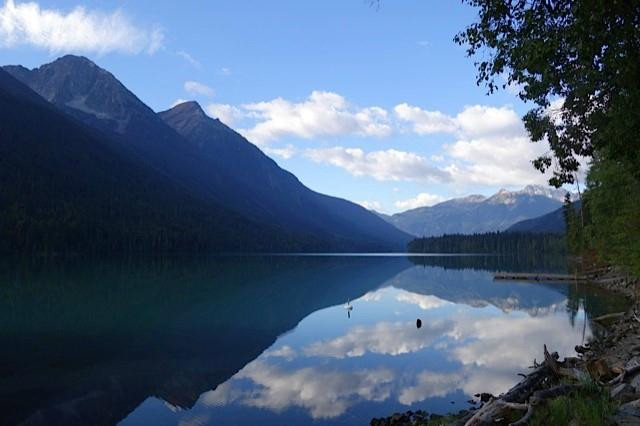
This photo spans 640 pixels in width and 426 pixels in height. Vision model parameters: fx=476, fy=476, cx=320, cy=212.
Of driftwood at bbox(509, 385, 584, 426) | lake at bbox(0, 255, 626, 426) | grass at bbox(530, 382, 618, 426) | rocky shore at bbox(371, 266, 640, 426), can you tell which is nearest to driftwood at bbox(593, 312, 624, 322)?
lake at bbox(0, 255, 626, 426)

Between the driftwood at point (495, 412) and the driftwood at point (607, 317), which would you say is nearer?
the driftwood at point (495, 412)

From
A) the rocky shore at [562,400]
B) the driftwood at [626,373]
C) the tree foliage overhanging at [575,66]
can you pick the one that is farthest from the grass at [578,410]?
the tree foliage overhanging at [575,66]

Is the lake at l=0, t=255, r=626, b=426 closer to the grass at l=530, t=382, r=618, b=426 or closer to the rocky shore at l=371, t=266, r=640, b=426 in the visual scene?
the rocky shore at l=371, t=266, r=640, b=426

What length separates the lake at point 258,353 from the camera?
2005cm

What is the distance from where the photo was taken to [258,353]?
30.5 m

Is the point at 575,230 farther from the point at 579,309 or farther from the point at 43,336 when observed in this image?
the point at 43,336

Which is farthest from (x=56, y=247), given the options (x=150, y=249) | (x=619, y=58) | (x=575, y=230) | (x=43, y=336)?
(x=619, y=58)

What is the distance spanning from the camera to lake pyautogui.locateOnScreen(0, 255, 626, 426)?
2005cm

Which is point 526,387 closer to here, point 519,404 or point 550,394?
point 550,394

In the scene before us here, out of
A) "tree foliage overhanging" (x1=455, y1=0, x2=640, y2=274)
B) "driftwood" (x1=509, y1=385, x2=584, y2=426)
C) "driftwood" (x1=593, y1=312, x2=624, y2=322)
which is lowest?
"driftwood" (x1=593, y1=312, x2=624, y2=322)

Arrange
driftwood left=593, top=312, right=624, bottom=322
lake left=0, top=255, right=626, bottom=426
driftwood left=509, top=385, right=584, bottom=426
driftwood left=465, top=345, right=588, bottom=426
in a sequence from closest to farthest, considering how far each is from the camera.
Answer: driftwood left=465, top=345, right=588, bottom=426 < driftwood left=509, top=385, right=584, bottom=426 < lake left=0, top=255, right=626, bottom=426 < driftwood left=593, top=312, right=624, bottom=322

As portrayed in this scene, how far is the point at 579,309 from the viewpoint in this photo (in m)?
48.8

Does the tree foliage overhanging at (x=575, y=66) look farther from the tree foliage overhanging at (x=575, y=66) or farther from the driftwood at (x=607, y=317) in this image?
the driftwood at (x=607, y=317)

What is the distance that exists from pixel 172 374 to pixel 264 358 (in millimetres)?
6233
